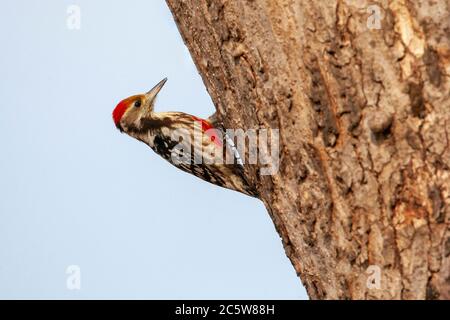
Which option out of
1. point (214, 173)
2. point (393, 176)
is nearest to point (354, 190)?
point (393, 176)

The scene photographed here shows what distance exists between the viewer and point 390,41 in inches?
99.4

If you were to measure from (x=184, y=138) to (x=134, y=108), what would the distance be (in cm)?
68

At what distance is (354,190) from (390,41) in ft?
1.87

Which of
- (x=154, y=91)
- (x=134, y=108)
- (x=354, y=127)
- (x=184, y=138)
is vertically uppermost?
(x=154, y=91)

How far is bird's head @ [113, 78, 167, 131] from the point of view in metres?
6.41

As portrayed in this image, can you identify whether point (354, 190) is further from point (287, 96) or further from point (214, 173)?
point (214, 173)

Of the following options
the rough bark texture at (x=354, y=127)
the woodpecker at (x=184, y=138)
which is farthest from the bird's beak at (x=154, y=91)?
the rough bark texture at (x=354, y=127)

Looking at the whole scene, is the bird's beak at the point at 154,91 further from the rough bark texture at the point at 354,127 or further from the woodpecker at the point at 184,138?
the rough bark texture at the point at 354,127

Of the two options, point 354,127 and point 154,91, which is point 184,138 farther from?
point 354,127

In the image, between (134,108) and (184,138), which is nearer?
(184,138)

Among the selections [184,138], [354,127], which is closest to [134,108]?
[184,138]

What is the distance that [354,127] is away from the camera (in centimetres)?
262
